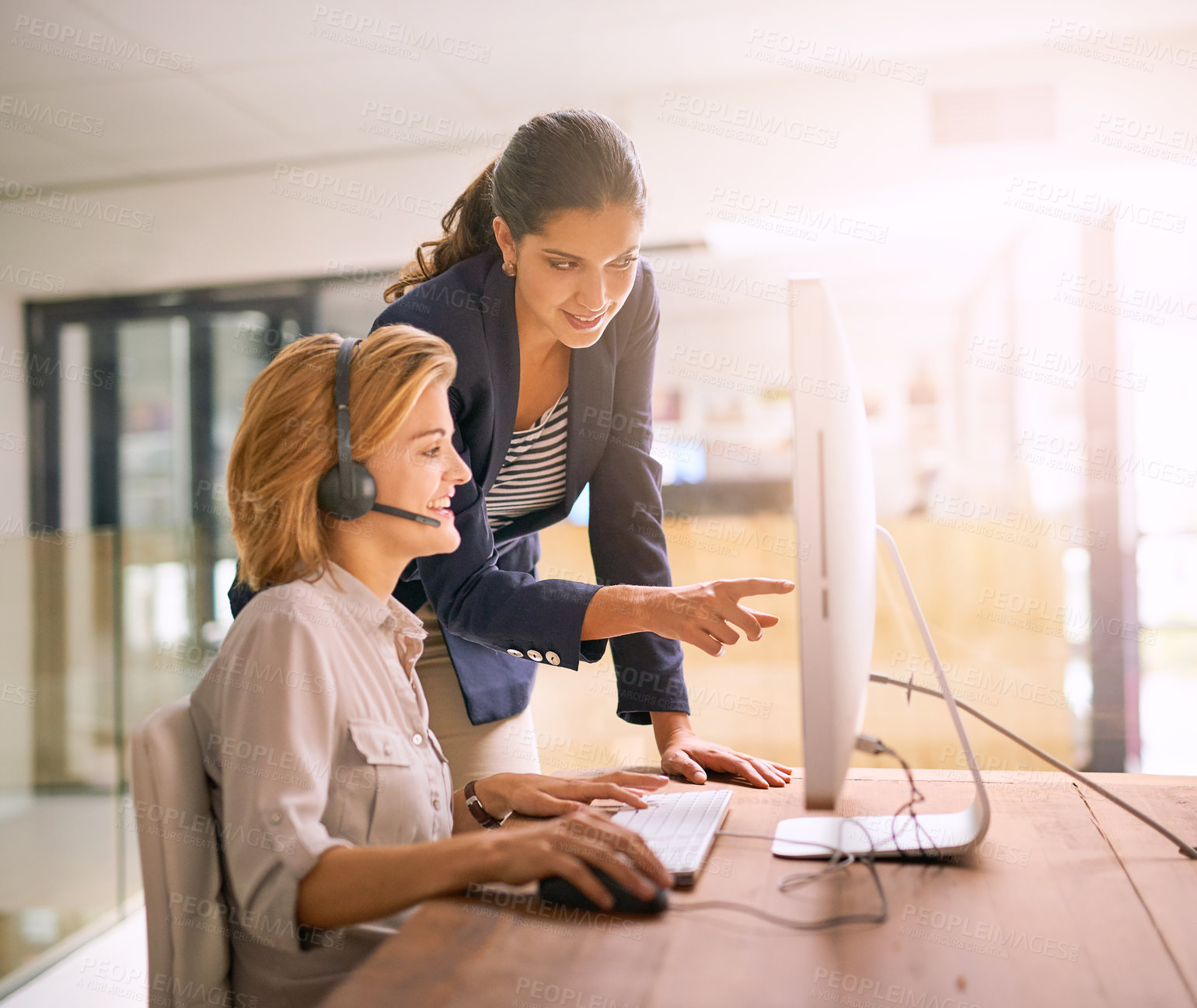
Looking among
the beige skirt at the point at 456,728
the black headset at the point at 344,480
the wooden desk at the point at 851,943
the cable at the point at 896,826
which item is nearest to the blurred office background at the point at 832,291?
the beige skirt at the point at 456,728

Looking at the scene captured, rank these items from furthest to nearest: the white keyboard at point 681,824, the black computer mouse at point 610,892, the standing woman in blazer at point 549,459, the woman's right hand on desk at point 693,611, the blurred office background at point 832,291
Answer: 1. the blurred office background at point 832,291
2. the standing woman in blazer at point 549,459
3. the woman's right hand on desk at point 693,611
4. the white keyboard at point 681,824
5. the black computer mouse at point 610,892

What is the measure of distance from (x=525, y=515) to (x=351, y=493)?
54 cm

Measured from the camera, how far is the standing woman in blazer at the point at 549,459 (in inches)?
45.4

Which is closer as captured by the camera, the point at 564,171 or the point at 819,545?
the point at 819,545

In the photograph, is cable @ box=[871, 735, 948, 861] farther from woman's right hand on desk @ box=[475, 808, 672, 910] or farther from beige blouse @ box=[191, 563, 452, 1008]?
beige blouse @ box=[191, 563, 452, 1008]

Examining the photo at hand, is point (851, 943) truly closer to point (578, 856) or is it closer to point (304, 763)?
point (578, 856)

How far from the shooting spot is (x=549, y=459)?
4.76ft

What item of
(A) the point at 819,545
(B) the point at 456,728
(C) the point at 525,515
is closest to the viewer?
(A) the point at 819,545

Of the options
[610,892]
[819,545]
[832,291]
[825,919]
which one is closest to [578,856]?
[610,892]

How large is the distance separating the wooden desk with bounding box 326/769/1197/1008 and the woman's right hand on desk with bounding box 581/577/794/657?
22 centimetres

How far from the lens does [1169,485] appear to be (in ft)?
9.45

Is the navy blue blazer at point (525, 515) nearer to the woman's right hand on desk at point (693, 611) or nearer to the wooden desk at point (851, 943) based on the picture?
the woman's right hand on desk at point (693, 611)

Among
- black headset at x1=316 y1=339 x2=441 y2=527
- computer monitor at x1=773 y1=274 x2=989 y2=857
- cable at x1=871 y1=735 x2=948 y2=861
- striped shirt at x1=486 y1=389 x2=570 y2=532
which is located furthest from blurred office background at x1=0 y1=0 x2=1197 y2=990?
computer monitor at x1=773 y1=274 x2=989 y2=857

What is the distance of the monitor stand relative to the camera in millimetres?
903
